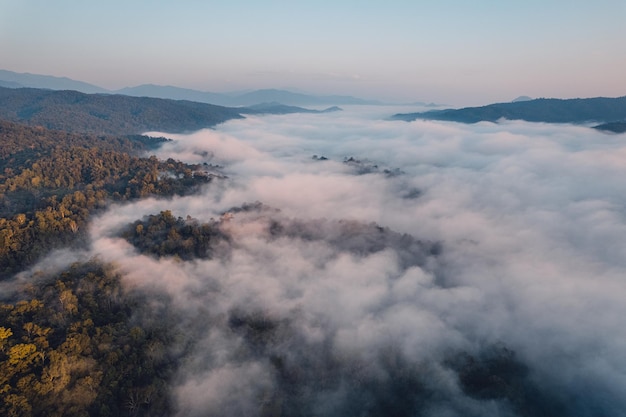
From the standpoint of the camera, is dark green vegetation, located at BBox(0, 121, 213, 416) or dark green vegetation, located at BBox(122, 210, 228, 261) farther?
dark green vegetation, located at BBox(122, 210, 228, 261)

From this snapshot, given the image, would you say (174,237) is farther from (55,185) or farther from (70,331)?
(55,185)

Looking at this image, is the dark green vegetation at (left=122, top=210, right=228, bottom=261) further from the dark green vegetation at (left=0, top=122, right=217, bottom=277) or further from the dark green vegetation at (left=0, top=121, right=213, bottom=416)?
the dark green vegetation at (left=0, top=122, right=217, bottom=277)

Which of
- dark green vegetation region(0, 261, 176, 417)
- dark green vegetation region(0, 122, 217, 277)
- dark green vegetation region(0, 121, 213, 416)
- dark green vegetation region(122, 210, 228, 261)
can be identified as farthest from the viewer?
dark green vegetation region(122, 210, 228, 261)

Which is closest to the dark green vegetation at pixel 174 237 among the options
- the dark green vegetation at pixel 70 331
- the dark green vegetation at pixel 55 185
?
the dark green vegetation at pixel 70 331

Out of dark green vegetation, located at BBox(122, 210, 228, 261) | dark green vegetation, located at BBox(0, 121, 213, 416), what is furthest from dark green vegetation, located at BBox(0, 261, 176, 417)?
dark green vegetation, located at BBox(122, 210, 228, 261)

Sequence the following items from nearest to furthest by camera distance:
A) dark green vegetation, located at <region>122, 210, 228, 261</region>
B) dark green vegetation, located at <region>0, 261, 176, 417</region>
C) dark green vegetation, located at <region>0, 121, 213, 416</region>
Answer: dark green vegetation, located at <region>0, 261, 176, 417</region>
dark green vegetation, located at <region>0, 121, 213, 416</region>
dark green vegetation, located at <region>122, 210, 228, 261</region>

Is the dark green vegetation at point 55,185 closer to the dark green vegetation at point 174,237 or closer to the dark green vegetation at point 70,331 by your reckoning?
the dark green vegetation at point 70,331

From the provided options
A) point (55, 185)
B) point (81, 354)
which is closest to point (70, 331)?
point (81, 354)

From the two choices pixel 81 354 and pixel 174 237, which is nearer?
pixel 81 354
